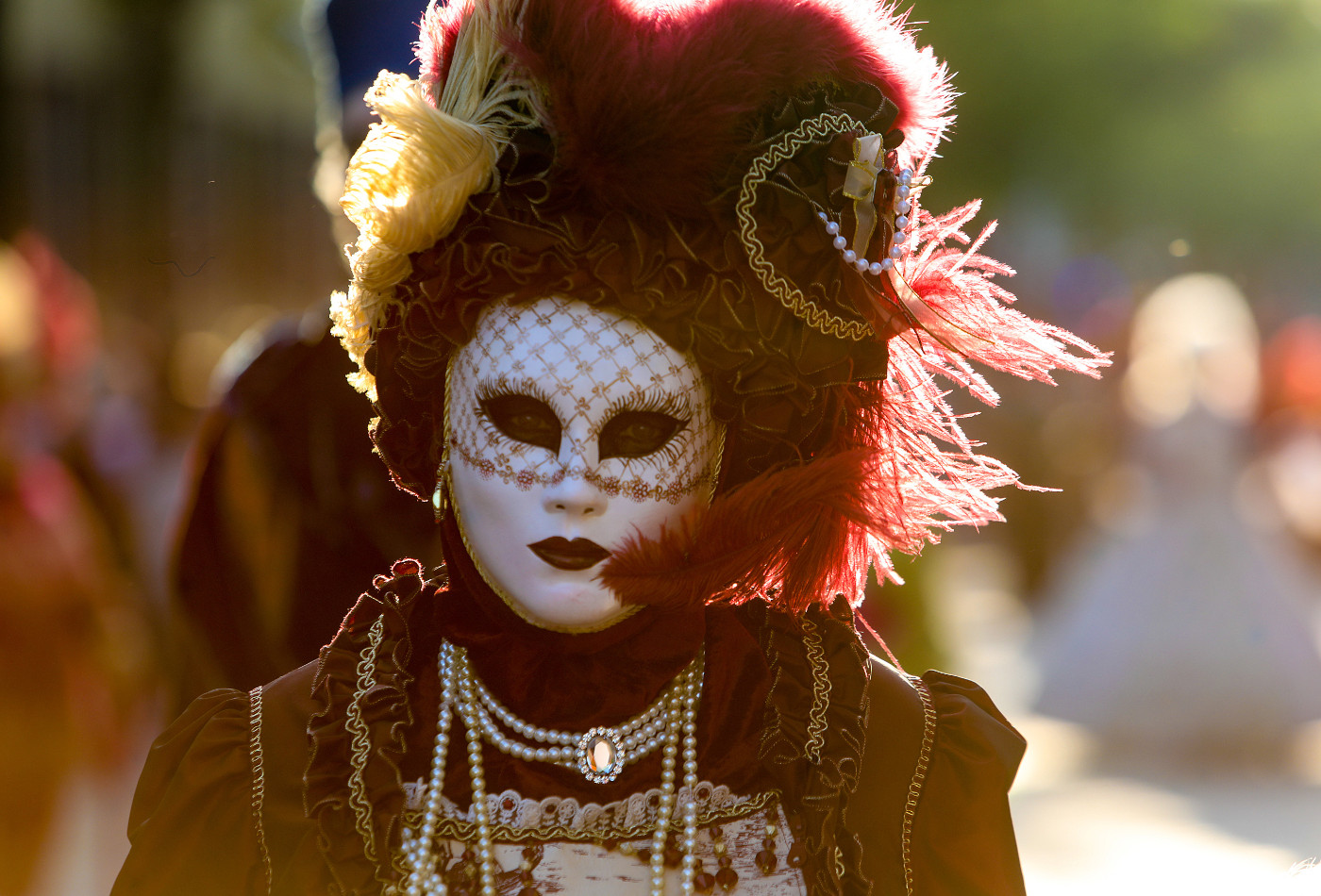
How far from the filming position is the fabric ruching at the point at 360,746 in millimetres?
1788

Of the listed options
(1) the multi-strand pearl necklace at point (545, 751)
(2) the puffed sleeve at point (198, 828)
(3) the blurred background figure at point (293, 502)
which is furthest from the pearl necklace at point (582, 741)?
(3) the blurred background figure at point (293, 502)

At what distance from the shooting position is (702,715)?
1952mm

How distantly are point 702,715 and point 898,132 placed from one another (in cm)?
88

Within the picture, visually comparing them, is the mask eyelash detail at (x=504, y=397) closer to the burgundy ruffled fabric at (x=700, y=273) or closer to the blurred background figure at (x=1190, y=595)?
the burgundy ruffled fabric at (x=700, y=273)

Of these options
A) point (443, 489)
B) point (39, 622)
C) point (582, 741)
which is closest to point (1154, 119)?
point (39, 622)

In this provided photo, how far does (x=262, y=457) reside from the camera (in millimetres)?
3098

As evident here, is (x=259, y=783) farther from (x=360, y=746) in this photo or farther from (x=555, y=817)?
(x=555, y=817)

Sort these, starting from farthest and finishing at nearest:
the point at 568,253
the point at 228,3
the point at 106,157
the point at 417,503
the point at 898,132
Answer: the point at 106,157 < the point at 228,3 < the point at 417,503 < the point at 898,132 < the point at 568,253

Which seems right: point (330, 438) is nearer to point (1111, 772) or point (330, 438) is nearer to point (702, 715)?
point (702, 715)

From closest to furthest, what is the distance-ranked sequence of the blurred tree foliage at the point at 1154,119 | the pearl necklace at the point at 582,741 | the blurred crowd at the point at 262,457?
the pearl necklace at the point at 582,741 → the blurred crowd at the point at 262,457 → the blurred tree foliage at the point at 1154,119

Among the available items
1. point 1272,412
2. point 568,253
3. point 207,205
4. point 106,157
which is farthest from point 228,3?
point 1272,412

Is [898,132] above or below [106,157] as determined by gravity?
below

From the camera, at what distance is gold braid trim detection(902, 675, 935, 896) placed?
1894 mm

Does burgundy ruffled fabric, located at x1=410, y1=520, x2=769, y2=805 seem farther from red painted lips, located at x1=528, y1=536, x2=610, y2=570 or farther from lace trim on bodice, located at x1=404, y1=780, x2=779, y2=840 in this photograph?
red painted lips, located at x1=528, y1=536, x2=610, y2=570
